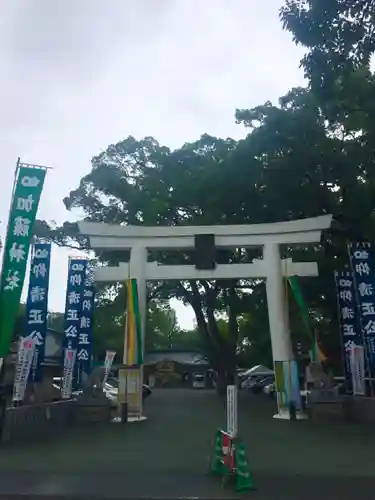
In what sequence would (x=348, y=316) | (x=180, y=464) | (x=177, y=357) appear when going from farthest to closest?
1. (x=177, y=357)
2. (x=348, y=316)
3. (x=180, y=464)

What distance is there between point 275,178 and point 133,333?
6943 mm

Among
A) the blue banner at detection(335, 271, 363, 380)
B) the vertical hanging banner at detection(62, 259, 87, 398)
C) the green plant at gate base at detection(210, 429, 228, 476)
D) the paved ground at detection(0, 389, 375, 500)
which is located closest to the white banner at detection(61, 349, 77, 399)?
the vertical hanging banner at detection(62, 259, 87, 398)

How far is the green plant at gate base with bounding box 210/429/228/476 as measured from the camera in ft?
24.3

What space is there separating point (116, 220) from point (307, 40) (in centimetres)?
1933

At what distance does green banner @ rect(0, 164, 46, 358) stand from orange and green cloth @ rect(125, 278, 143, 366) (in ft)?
19.1

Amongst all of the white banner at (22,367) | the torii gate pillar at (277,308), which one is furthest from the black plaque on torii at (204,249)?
the white banner at (22,367)

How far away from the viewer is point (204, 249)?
1733 centimetres

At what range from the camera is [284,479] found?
733 cm

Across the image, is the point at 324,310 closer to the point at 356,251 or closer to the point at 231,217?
the point at 231,217

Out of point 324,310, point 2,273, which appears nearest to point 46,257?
point 2,273

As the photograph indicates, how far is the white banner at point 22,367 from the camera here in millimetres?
12367

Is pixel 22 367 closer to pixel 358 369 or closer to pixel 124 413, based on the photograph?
pixel 124 413

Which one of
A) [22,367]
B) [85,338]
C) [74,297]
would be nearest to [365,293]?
[74,297]

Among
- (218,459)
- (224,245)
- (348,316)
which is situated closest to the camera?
(218,459)
